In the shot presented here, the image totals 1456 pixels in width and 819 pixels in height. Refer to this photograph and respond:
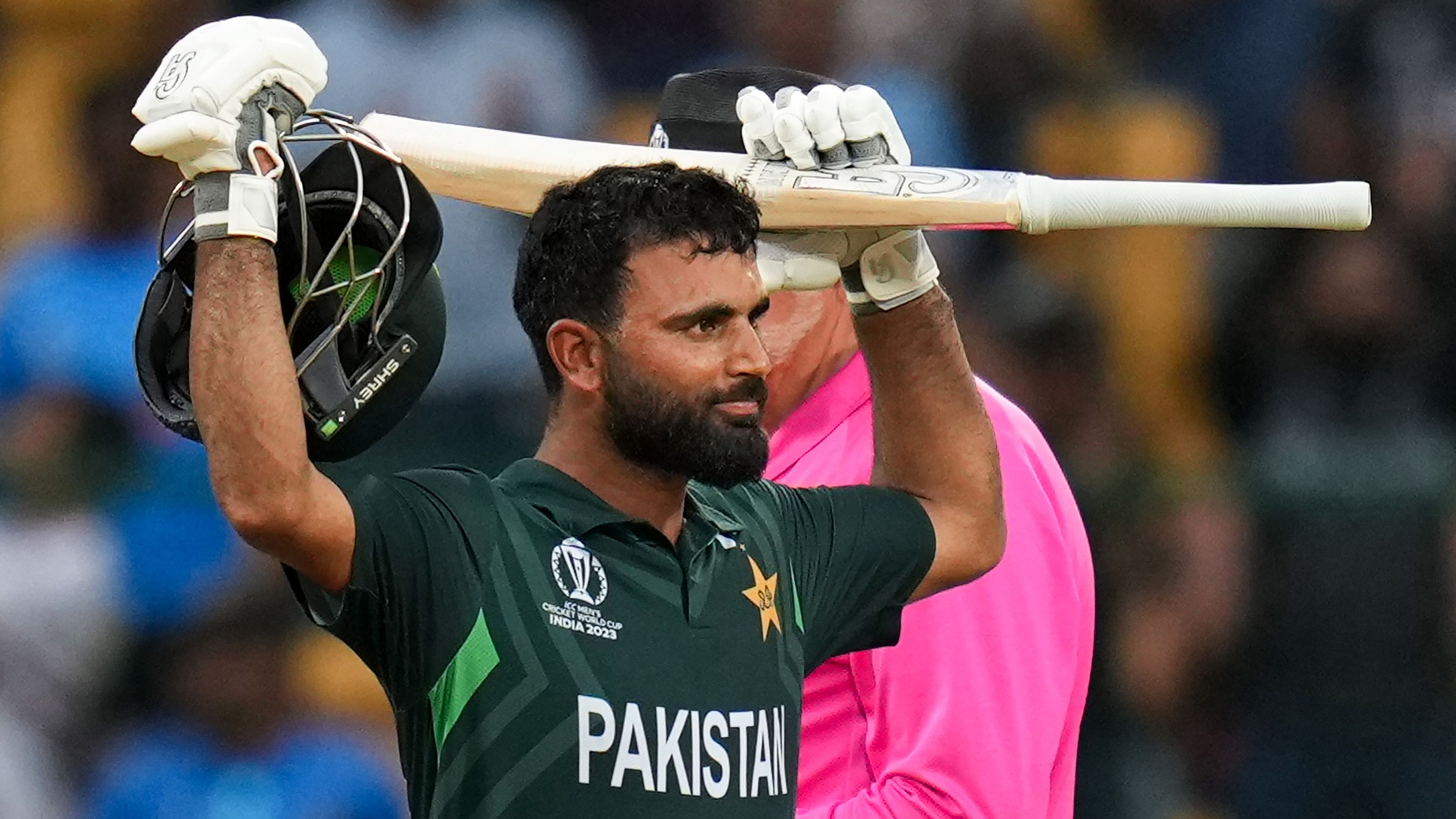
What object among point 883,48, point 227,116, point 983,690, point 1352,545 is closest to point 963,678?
point 983,690

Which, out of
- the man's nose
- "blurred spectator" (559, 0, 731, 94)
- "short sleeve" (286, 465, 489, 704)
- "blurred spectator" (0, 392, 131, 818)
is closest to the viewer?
"short sleeve" (286, 465, 489, 704)

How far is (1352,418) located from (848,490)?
11.0ft

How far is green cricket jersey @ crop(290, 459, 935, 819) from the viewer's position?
2.64 meters

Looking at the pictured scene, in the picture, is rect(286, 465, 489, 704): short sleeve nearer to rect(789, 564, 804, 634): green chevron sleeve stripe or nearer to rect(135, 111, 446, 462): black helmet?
rect(135, 111, 446, 462): black helmet

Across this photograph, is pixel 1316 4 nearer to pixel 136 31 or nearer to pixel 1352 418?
pixel 1352 418

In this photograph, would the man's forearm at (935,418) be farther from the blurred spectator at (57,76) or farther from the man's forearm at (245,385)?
the blurred spectator at (57,76)

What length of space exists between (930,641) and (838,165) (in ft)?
2.28

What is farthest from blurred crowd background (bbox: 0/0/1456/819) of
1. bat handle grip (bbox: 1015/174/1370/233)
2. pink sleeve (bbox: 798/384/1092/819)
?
bat handle grip (bbox: 1015/174/1370/233)

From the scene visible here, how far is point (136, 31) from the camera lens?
6805 mm

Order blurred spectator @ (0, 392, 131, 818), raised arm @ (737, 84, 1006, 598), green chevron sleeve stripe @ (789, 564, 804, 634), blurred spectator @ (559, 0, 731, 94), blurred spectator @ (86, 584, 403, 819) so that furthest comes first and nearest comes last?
blurred spectator @ (559, 0, 731, 94) → blurred spectator @ (0, 392, 131, 818) → blurred spectator @ (86, 584, 403, 819) → raised arm @ (737, 84, 1006, 598) → green chevron sleeve stripe @ (789, 564, 804, 634)

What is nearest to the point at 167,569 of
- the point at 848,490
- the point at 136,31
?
the point at 136,31

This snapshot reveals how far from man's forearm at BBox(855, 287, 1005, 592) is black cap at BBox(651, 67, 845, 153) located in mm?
486

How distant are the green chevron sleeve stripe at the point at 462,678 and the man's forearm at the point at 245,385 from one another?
29cm

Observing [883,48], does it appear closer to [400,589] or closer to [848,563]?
[848,563]
